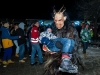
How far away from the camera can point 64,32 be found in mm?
2912

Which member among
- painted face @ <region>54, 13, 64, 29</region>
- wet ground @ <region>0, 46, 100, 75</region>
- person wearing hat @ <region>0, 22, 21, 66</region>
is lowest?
wet ground @ <region>0, 46, 100, 75</region>

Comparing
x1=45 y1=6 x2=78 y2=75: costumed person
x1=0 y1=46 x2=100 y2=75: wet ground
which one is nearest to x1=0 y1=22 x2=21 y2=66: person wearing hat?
x1=0 y1=46 x2=100 y2=75: wet ground

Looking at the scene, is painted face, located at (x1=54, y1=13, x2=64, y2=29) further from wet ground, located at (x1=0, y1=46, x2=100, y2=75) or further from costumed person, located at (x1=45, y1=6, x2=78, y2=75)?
wet ground, located at (x1=0, y1=46, x2=100, y2=75)

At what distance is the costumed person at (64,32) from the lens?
2.59m

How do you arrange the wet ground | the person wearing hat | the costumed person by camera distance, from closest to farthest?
the costumed person
the wet ground
the person wearing hat

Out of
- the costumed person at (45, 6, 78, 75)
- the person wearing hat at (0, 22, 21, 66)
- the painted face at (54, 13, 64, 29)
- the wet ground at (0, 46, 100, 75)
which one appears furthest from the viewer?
the person wearing hat at (0, 22, 21, 66)

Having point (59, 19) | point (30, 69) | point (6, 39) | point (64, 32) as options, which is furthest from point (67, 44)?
point (6, 39)

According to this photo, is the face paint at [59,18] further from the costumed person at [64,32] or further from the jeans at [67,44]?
the jeans at [67,44]

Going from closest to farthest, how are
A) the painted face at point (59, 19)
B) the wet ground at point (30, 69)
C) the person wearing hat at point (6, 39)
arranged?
the painted face at point (59, 19) < the wet ground at point (30, 69) < the person wearing hat at point (6, 39)

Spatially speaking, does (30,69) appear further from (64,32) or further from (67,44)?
(67,44)

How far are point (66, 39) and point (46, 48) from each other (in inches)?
15.3

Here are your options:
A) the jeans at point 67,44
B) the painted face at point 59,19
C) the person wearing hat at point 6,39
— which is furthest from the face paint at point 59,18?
the person wearing hat at point 6,39

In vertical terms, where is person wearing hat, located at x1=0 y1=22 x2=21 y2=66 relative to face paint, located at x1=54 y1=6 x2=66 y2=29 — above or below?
below

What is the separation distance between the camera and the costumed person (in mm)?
2592
